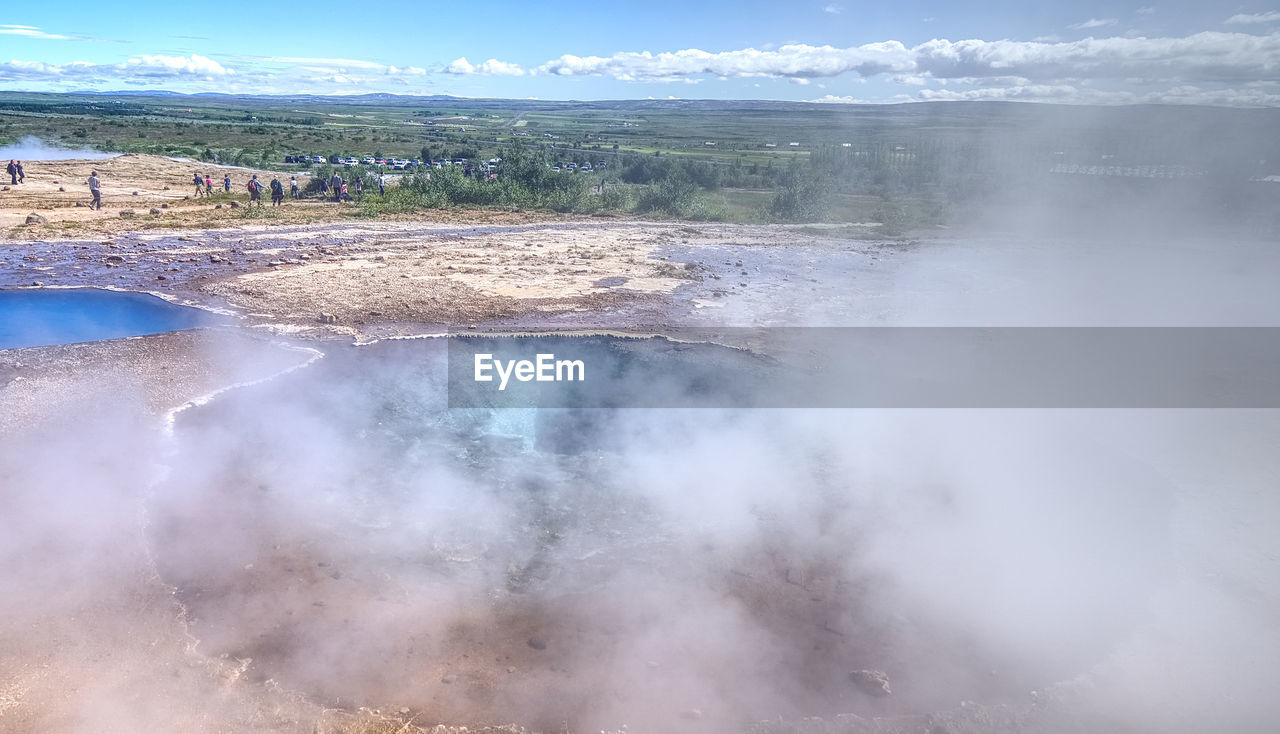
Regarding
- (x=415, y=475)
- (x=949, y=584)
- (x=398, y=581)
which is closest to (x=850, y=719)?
(x=949, y=584)

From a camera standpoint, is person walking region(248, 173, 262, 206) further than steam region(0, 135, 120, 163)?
No

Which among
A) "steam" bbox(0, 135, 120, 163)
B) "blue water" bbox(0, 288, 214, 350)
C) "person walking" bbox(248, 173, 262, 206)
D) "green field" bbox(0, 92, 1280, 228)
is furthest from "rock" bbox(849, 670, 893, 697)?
"steam" bbox(0, 135, 120, 163)

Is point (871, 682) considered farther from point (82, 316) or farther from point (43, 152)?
point (43, 152)

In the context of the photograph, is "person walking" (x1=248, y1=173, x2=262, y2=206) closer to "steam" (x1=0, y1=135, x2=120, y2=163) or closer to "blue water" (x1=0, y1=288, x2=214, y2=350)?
"blue water" (x1=0, y1=288, x2=214, y2=350)

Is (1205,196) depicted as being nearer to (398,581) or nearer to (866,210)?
(866,210)

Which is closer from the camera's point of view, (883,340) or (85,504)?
(85,504)

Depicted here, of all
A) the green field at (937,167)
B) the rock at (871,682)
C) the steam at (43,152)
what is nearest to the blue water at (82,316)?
the rock at (871,682)
